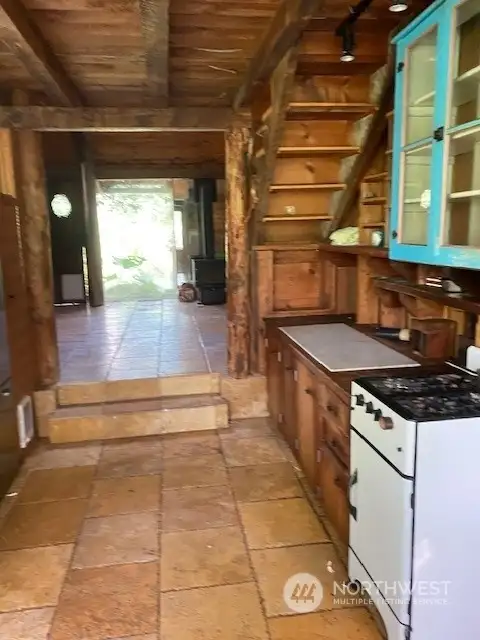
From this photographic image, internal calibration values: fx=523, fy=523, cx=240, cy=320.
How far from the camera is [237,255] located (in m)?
3.93

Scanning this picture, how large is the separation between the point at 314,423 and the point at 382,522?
0.97 meters

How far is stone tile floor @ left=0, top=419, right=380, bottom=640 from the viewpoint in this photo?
78.1 inches

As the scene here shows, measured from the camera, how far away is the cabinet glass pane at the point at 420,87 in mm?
2207

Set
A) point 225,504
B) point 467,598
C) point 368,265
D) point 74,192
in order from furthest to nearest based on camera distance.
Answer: point 74,192 → point 368,265 → point 225,504 → point 467,598

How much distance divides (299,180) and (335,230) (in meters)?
0.53

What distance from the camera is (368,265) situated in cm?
338

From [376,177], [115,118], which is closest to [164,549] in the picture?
[376,177]

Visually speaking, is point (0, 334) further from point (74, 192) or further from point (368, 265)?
point (74, 192)

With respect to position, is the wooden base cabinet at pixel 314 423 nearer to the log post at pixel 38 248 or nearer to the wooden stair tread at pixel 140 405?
the wooden stair tread at pixel 140 405

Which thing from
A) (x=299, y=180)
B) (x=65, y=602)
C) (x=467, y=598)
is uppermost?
(x=299, y=180)

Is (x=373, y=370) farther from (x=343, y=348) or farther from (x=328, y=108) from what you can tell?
(x=328, y=108)

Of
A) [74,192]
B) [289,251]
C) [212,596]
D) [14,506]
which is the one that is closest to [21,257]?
[14,506]

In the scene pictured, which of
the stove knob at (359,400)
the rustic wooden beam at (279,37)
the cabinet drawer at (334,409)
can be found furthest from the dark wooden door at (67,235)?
the stove knob at (359,400)

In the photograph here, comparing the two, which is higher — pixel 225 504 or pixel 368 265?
pixel 368 265
